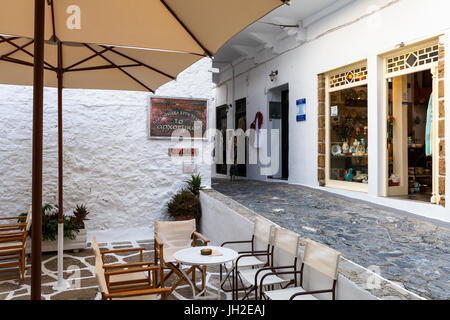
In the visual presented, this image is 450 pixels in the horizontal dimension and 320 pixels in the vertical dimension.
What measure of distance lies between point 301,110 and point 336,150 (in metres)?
1.40

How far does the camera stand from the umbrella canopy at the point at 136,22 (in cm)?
272

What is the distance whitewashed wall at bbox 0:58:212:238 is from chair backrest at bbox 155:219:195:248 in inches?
114

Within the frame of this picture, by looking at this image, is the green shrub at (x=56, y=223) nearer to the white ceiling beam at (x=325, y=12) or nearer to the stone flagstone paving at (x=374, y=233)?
the stone flagstone paving at (x=374, y=233)

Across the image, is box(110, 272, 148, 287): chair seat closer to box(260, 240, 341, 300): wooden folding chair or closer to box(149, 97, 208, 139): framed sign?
box(260, 240, 341, 300): wooden folding chair

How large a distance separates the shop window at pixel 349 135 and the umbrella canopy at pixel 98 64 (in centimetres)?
417

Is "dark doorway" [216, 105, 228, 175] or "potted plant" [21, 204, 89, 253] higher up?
"dark doorway" [216, 105, 228, 175]

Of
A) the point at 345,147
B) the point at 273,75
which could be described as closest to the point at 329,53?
the point at 345,147

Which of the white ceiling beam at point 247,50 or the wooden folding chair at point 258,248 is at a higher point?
the white ceiling beam at point 247,50

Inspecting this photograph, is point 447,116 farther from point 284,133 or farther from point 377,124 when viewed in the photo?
point 284,133

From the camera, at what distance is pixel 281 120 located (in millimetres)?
10234

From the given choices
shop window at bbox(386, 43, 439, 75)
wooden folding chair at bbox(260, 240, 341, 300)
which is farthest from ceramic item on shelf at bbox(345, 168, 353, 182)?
wooden folding chair at bbox(260, 240, 341, 300)

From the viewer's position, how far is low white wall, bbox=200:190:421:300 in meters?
2.59

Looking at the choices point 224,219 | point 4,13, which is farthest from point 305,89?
point 4,13

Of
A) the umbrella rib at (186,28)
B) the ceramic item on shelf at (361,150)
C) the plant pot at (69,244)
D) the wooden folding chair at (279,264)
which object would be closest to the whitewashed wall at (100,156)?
the plant pot at (69,244)
